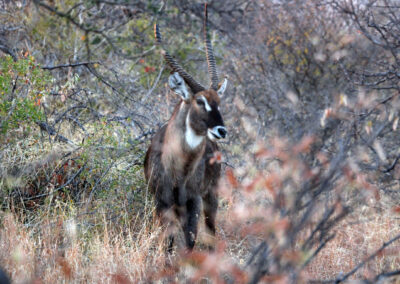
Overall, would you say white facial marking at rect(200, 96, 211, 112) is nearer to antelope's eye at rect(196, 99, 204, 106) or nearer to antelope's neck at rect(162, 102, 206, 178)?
antelope's eye at rect(196, 99, 204, 106)

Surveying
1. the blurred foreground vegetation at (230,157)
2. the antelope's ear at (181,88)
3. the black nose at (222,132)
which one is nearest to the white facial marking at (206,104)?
the antelope's ear at (181,88)

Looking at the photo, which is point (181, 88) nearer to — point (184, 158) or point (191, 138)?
point (191, 138)

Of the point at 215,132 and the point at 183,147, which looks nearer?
the point at 215,132

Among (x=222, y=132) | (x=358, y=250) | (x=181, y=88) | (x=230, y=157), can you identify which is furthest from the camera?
(x=230, y=157)

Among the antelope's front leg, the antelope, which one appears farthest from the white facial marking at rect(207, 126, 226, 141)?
the antelope's front leg

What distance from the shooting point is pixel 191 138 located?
595 cm

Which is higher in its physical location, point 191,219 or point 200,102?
point 200,102

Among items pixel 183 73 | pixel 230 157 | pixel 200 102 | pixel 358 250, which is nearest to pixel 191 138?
pixel 200 102

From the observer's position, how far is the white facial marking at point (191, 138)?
5.94 meters

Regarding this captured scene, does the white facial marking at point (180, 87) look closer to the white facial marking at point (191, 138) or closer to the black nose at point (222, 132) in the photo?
the white facial marking at point (191, 138)

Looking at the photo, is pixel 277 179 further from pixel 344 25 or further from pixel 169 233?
pixel 344 25

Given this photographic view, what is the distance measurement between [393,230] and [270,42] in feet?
16.0

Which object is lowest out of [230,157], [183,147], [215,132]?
[230,157]

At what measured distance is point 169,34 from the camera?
12812mm
